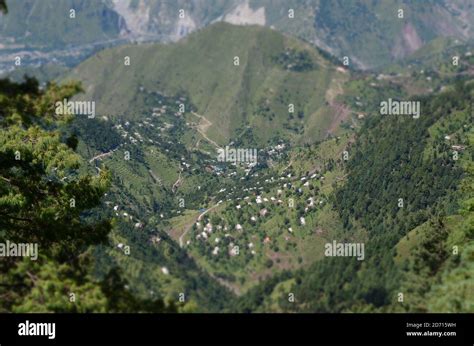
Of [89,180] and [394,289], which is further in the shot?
[89,180]

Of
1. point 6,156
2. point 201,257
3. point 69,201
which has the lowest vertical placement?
point 201,257
